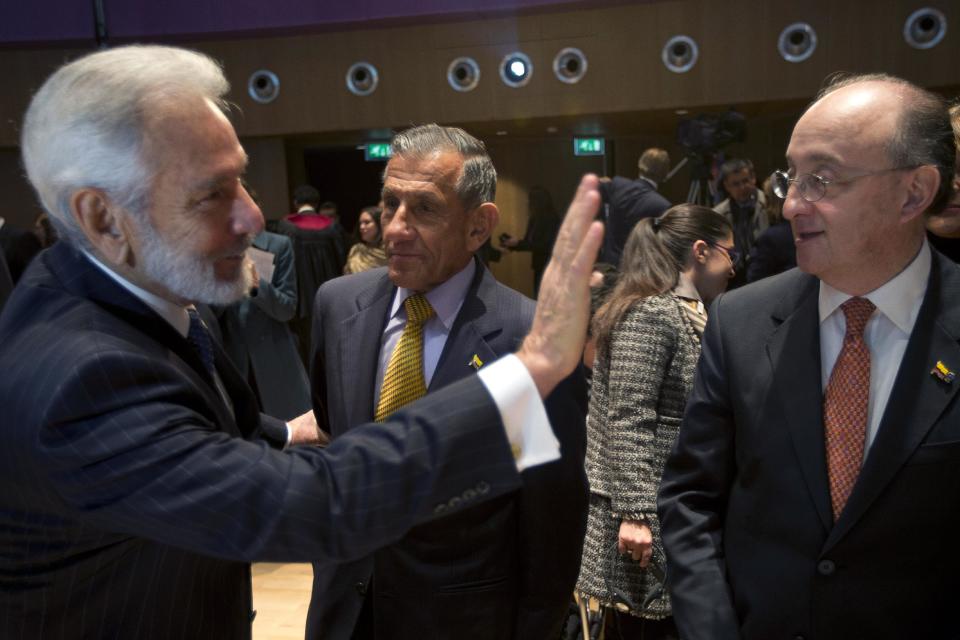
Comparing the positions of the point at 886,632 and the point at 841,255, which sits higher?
the point at 841,255

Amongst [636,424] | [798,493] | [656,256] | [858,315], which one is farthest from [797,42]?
[798,493]

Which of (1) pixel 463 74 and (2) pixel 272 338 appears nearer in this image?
(2) pixel 272 338

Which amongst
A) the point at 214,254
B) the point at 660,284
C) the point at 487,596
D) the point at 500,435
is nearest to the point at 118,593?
the point at 214,254

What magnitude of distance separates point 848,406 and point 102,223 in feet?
4.43

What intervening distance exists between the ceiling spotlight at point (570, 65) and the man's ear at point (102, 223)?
7.08 meters

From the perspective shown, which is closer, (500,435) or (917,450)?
(500,435)

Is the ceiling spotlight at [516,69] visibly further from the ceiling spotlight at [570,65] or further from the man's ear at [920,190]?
the man's ear at [920,190]

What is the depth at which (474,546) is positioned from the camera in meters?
1.92

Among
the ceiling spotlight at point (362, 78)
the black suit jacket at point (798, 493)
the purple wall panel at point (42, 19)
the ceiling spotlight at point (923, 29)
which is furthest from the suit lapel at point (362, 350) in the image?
the purple wall panel at point (42, 19)

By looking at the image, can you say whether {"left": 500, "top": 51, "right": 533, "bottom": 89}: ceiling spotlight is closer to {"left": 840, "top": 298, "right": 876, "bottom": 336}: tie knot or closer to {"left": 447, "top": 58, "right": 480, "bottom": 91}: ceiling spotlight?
{"left": 447, "top": 58, "right": 480, "bottom": 91}: ceiling spotlight

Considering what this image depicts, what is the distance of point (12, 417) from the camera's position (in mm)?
1204

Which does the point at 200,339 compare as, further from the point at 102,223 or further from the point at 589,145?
the point at 589,145

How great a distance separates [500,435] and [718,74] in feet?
23.6

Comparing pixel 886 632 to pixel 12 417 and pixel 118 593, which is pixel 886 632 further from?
pixel 12 417
